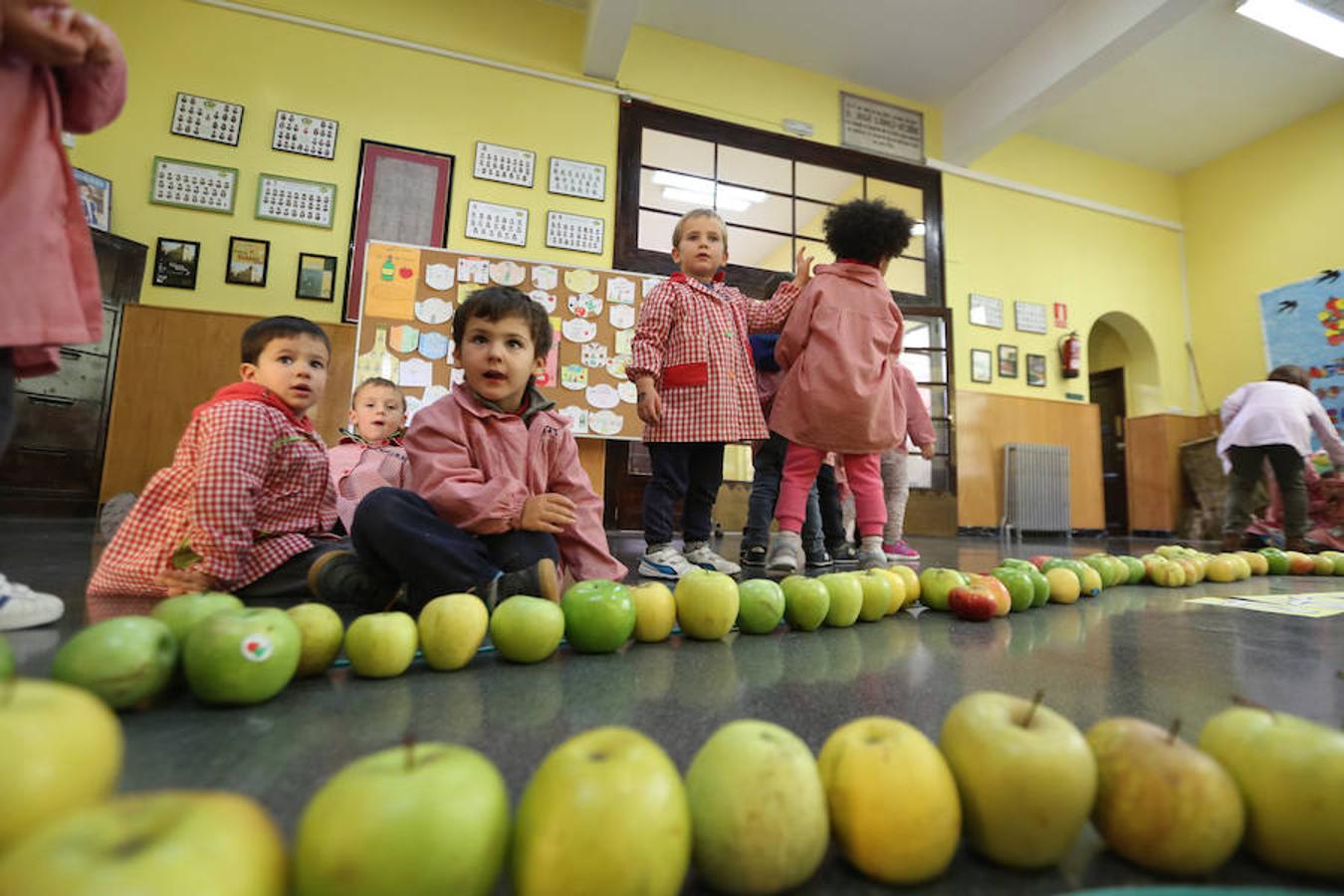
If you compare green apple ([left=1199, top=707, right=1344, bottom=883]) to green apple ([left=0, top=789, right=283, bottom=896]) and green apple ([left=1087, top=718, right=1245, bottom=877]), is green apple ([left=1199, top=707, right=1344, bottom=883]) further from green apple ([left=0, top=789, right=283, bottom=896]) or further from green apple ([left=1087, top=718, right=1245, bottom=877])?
green apple ([left=0, top=789, right=283, bottom=896])

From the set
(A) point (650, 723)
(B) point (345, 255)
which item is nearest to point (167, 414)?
(B) point (345, 255)

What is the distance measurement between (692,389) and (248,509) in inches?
59.1

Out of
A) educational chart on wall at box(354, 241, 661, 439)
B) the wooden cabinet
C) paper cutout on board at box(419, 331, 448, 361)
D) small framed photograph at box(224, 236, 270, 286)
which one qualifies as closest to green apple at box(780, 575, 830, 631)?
educational chart on wall at box(354, 241, 661, 439)

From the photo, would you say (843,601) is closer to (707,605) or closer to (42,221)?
(707,605)

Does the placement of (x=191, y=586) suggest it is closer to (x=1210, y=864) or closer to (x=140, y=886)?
(x=140, y=886)

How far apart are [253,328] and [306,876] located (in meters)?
1.83

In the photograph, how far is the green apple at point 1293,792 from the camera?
1.68 feet

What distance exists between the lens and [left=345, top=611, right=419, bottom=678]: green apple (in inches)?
39.5

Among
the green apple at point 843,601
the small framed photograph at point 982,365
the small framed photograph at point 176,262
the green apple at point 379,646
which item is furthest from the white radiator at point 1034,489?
the small framed photograph at point 176,262

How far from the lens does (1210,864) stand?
515 mm

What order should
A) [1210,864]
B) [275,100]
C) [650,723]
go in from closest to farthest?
1. [1210,864]
2. [650,723]
3. [275,100]

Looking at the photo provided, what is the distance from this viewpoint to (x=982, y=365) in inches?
269

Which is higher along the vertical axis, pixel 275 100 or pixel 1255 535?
pixel 275 100

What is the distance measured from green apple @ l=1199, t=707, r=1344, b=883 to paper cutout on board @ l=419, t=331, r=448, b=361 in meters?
4.53
